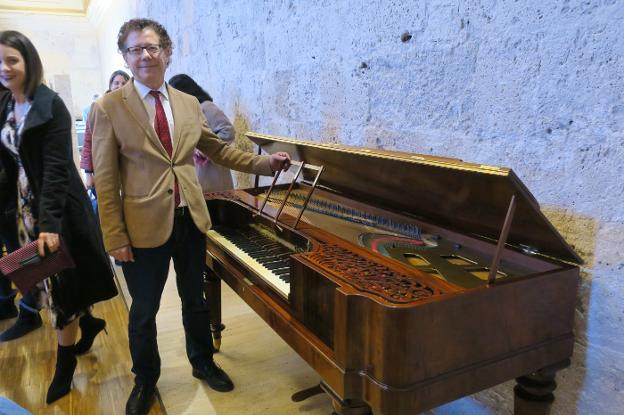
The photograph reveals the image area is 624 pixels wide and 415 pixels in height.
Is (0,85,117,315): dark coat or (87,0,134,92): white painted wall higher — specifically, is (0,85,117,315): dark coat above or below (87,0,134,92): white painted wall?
below

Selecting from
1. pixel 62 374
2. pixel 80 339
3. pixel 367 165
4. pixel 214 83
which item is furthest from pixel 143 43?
pixel 214 83

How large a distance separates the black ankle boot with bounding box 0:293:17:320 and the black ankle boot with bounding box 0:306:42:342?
0.65ft

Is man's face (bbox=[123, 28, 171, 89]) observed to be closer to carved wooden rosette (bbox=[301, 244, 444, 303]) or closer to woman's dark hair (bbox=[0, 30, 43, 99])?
woman's dark hair (bbox=[0, 30, 43, 99])

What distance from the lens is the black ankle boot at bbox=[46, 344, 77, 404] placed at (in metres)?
2.40

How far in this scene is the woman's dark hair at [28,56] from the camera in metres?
2.09

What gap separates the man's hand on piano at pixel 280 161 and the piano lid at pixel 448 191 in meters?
0.08

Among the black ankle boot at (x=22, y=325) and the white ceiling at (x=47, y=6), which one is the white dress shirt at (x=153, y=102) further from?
the white ceiling at (x=47, y=6)

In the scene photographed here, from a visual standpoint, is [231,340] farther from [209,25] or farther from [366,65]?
[209,25]

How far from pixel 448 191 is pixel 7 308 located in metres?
3.21

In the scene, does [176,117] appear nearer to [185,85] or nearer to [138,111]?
[138,111]

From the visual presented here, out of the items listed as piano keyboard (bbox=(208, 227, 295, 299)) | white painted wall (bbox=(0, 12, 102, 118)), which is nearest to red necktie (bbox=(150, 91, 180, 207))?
piano keyboard (bbox=(208, 227, 295, 299))

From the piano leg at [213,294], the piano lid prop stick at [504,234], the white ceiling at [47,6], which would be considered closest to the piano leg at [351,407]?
the piano lid prop stick at [504,234]

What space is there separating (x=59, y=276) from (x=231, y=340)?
1076 mm

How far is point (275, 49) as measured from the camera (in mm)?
3508
